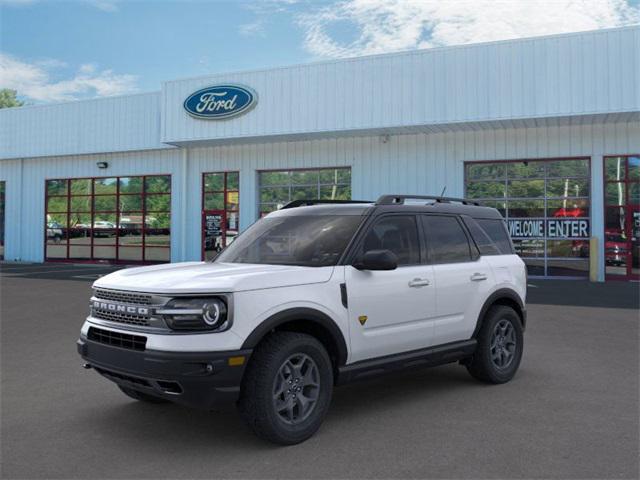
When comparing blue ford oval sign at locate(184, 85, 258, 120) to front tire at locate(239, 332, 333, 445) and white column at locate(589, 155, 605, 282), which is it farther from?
front tire at locate(239, 332, 333, 445)

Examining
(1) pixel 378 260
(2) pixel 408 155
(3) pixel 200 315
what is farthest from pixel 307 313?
(2) pixel 408 155

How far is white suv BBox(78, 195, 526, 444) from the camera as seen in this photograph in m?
4.18

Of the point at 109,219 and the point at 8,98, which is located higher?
the point at 8,98

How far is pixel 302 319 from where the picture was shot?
180 inches

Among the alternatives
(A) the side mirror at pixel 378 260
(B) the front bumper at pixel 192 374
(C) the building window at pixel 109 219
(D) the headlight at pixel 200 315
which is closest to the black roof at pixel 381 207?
(A) the side mirror at pixel 378 260

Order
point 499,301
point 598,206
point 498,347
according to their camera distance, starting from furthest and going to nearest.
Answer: point 598,206
point 499,301
point 498,347

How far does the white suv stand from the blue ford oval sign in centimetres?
1589

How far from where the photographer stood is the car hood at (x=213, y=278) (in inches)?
167

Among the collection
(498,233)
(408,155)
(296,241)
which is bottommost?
(296,241)

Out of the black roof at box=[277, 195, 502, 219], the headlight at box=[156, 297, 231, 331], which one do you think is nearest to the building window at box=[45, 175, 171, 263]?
the black roof at box=[277, 195, 502, 219]

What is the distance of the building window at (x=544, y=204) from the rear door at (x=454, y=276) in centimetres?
1382

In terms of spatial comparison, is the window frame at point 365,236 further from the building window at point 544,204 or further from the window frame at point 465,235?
the building window at point 544,204

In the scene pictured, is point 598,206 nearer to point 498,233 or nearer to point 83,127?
point 498,233

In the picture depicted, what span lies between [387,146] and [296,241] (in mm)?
16030
